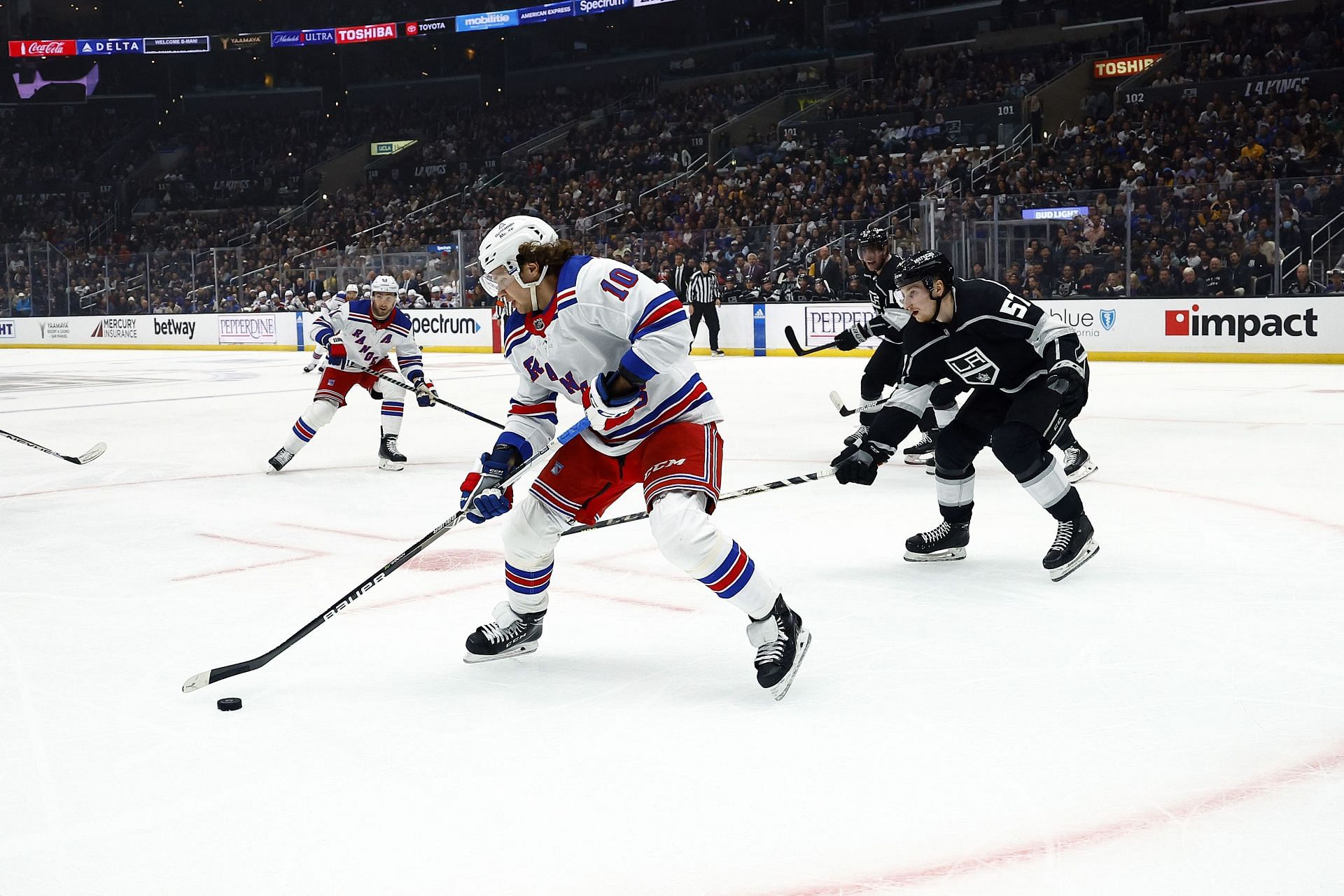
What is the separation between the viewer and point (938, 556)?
14.7 ft

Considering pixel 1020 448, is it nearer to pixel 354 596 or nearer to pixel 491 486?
pixel 491 486

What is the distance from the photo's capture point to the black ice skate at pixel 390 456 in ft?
23.6

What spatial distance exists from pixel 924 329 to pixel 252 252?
1907 centimetres

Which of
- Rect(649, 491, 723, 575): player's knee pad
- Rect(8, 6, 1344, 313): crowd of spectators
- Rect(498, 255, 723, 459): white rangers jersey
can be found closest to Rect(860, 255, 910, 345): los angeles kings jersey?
Rect(498, 255, 723, 459): white rangers jersey

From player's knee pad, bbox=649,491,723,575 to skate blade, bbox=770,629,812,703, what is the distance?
32 cm

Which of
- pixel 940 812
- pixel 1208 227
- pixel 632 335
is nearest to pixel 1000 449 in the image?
pixel 632 335

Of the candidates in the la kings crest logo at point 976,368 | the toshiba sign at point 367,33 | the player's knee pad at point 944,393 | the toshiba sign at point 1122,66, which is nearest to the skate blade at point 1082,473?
the player's knee pad at point 944,393

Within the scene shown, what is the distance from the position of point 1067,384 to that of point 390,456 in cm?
430

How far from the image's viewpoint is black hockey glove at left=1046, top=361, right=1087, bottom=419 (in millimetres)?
4090

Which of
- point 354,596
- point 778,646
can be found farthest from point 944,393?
point 354,596

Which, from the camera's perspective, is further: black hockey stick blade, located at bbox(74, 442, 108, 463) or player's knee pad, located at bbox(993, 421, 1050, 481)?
black hockey stick blade, located at bbox(74, 442, 108, 463)

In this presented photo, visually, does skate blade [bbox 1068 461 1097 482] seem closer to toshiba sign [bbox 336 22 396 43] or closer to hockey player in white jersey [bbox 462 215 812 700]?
hockey player in white jersey [bbox 462 215 812 700]

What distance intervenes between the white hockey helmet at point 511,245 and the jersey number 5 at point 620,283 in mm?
162

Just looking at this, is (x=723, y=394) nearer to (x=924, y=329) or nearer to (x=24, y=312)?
(x=924, y=329)
